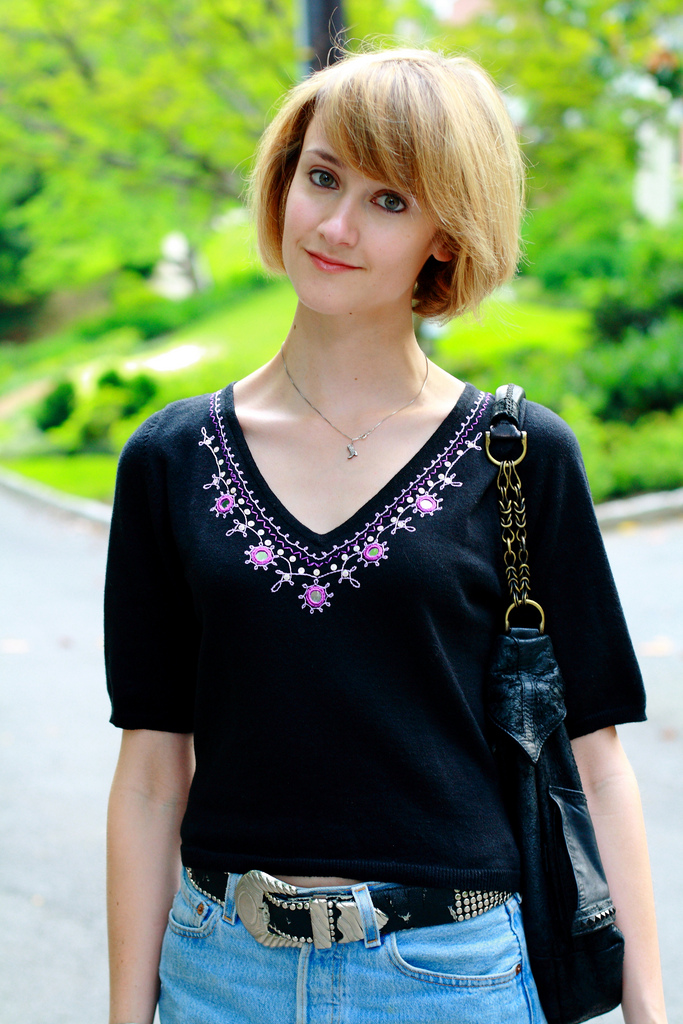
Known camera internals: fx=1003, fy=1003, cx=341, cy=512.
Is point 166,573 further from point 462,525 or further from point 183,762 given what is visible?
point 462,525

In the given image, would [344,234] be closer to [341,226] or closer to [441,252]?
[341,226]

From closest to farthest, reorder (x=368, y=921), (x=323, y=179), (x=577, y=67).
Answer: (x=368, y=921)
(x=323, y=179)
(x=577, y=67)

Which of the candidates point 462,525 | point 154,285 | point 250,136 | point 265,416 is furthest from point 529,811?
point 154,285

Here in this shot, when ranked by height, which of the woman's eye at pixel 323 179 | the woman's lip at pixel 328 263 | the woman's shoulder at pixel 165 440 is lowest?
the woman's shoulder at pixel 165 440

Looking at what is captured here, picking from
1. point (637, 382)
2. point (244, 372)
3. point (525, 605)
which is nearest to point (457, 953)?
point (525, 605)

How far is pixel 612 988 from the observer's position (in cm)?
160

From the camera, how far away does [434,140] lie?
1.61m

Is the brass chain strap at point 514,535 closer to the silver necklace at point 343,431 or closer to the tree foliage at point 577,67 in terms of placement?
the silver necklace at point 343,431

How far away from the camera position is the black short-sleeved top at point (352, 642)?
154 cm

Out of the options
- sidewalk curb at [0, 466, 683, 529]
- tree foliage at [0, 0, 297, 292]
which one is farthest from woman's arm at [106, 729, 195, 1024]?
tree foliage at [0, 0, 297, 292]

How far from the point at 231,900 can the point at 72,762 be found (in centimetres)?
372

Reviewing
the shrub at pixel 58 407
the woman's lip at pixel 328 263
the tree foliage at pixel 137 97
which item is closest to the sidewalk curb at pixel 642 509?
the tree foliage at pixel 137 97

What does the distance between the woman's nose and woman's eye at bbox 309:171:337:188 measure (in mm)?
57

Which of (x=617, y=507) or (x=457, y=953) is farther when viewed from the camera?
(x=617, y=507)
